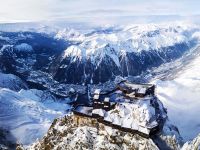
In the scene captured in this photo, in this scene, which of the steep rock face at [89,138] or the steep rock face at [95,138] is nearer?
the steep rock face at [89,138]

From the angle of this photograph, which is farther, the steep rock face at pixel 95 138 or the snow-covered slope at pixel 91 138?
the steep rock face at pixel 95 138

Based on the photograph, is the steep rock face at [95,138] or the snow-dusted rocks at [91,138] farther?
the steep rock face at [95,138]

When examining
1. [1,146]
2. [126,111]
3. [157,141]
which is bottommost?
[1,146]

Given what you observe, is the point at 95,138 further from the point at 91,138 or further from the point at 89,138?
the point at 89,138

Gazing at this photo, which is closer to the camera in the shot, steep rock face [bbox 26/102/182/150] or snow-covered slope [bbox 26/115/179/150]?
snow-covered slope [bbox 26/115/179/150]

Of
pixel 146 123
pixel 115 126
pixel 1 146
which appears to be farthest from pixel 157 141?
pixel 1 146

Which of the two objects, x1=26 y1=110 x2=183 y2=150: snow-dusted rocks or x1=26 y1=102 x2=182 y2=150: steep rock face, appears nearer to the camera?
x1=26 y1=110 x2=183 y2=150: snow-dusted rocks

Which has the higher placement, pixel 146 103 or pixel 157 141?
pixel 146 103

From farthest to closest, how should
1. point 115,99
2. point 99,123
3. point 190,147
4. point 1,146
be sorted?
point 1,146 → point 115,99 → point 99,123 → point 190,147

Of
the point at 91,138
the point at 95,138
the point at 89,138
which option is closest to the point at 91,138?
the point at 91,138

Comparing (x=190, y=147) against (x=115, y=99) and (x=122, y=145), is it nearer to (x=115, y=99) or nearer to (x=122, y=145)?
(x=122, y=145)

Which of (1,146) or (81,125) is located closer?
(81,125)
